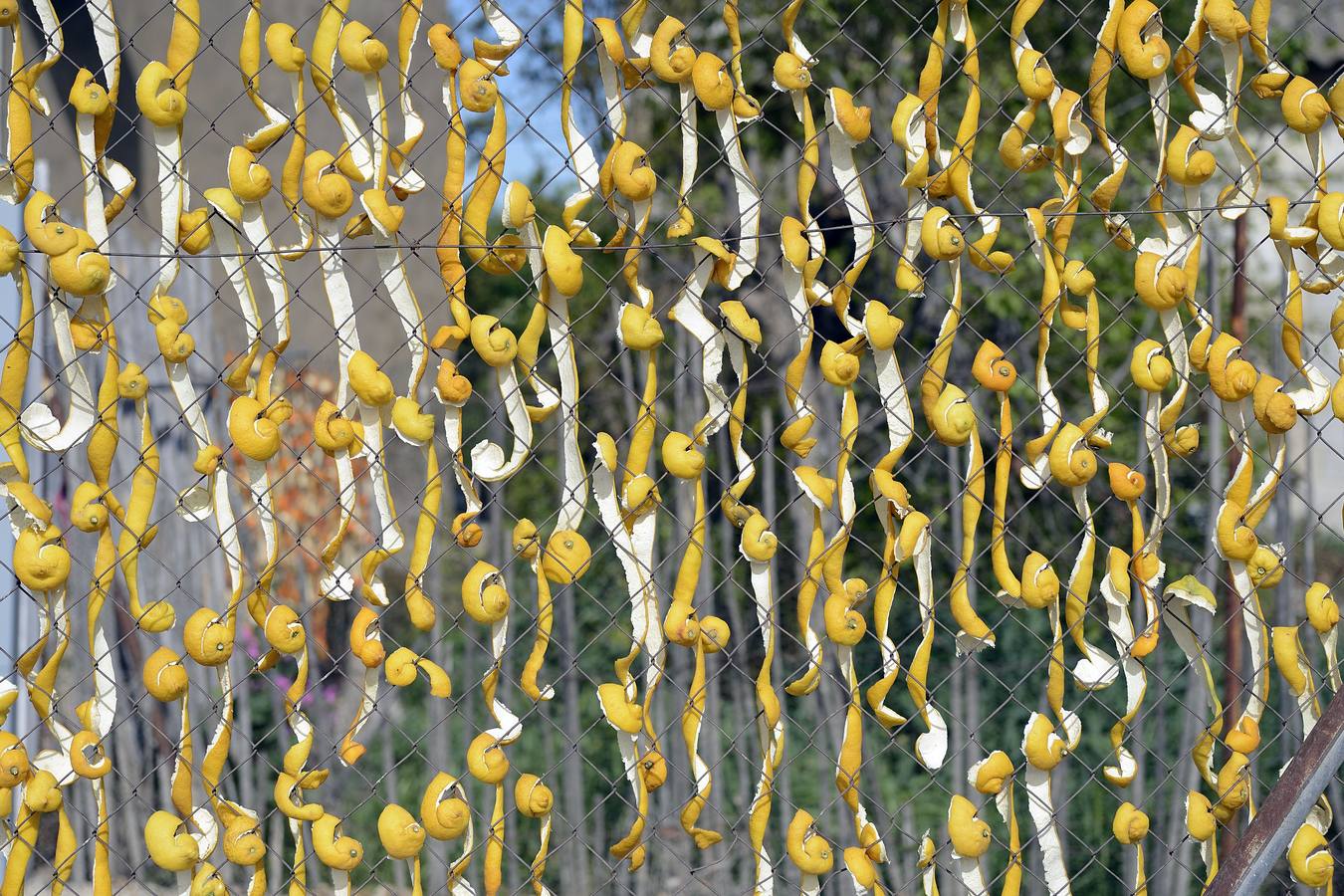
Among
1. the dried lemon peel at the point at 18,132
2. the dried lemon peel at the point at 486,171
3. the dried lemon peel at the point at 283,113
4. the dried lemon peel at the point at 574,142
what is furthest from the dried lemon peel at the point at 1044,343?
the dried lemon peel at the point at 18,132

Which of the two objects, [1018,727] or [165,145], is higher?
[165,145]

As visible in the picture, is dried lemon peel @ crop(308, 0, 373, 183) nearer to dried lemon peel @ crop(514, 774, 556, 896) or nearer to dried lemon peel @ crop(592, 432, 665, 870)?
dried lemon peel @ crop(592, 432, 665, 870)

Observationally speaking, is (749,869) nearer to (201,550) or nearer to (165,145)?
(201,550)

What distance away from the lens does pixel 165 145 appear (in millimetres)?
1732

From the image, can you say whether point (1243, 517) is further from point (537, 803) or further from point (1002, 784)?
point (537, 803)

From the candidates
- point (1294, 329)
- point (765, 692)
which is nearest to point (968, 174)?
point (1294, 329)

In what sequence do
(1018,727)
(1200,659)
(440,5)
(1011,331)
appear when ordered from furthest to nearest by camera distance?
(440,5) → (1011,331) → (1018,727) → (1200,659)

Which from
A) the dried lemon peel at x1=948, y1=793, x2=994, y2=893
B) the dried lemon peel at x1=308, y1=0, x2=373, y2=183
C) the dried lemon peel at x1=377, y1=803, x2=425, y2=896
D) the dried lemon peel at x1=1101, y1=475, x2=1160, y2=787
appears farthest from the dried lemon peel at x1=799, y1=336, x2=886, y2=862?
the dried lemon peel at x1=308, y1=0, x2=373, y2=183

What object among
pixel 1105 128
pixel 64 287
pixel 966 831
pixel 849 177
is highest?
pixel 1105 128

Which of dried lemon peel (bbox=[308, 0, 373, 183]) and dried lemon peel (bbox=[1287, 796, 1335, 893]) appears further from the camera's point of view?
dried lemon peel (bbox=[1287, 796, 1335, 893])

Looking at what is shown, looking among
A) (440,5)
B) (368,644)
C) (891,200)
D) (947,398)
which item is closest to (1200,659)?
(947,398)

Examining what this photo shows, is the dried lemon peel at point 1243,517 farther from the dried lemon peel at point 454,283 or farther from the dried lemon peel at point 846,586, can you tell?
the dried lemon peel at point 454,283

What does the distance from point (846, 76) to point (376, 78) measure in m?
2.95

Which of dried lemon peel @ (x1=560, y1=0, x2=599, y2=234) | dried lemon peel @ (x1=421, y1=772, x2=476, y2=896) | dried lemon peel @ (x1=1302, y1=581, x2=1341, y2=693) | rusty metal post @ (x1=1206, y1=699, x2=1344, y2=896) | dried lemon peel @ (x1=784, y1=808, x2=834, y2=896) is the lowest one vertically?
dried lemon peel @ (x1=421, y1=772, x2=476, y2=896)
